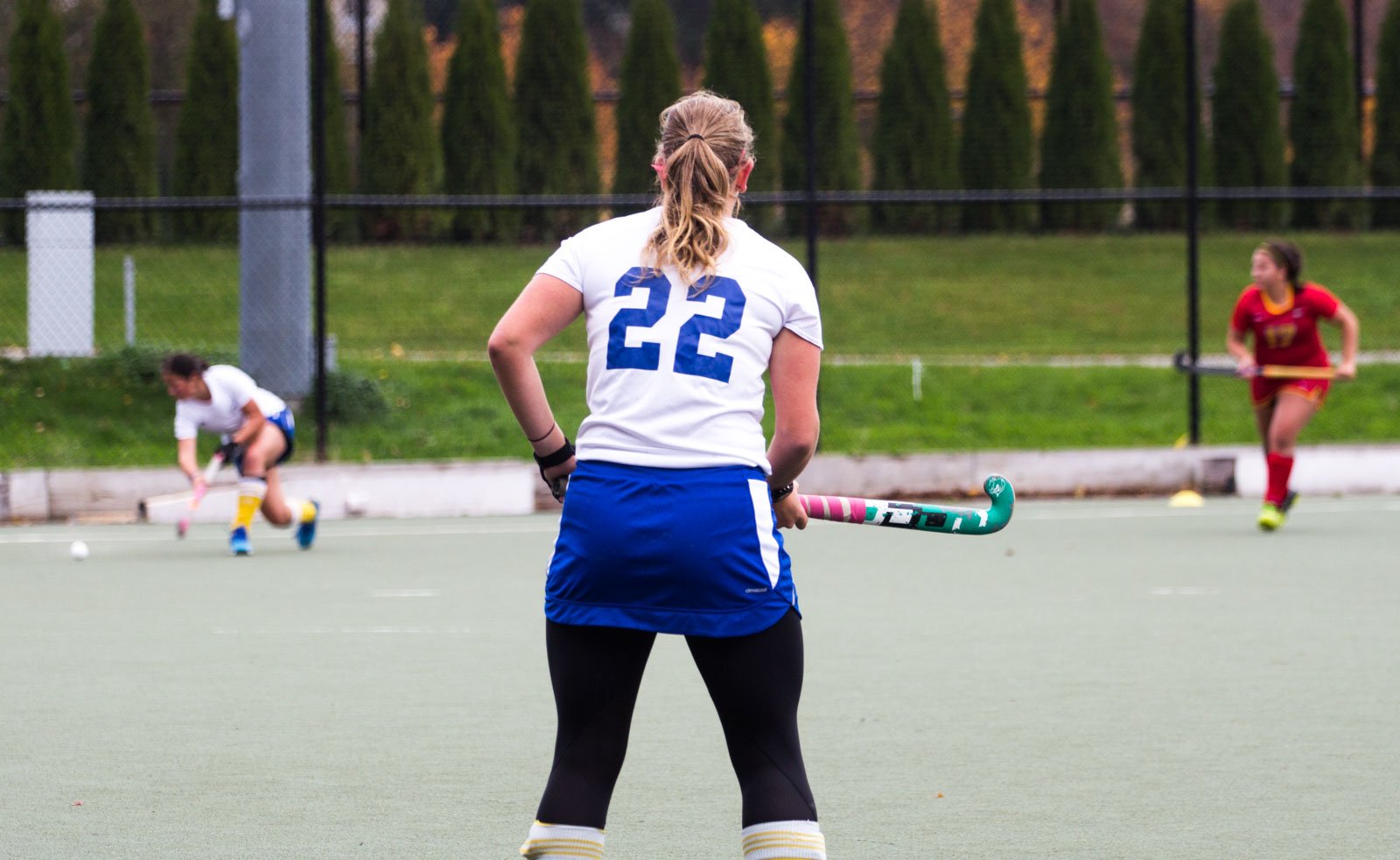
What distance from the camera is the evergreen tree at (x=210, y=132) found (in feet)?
60.0

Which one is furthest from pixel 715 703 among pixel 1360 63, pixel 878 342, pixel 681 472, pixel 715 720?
pixel 1360 63

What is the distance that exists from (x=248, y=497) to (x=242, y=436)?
34cm

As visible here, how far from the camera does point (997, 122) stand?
20047mm

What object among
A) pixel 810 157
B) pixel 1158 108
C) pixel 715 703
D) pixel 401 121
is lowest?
Result: pixel 715 703

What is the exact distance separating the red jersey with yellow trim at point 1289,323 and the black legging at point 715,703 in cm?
886

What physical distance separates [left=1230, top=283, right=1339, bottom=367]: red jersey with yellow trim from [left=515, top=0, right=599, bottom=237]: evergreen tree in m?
7.42

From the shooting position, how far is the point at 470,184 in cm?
1777

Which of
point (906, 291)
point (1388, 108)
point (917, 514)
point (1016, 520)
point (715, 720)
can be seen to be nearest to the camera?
point (917, 514)

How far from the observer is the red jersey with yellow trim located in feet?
38.5

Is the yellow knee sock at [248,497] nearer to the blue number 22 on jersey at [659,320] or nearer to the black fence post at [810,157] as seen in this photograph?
the black fence post at [810,157]

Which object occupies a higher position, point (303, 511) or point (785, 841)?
point (785, 841)

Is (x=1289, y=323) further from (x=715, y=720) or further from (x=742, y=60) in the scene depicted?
(x=742, y=60)

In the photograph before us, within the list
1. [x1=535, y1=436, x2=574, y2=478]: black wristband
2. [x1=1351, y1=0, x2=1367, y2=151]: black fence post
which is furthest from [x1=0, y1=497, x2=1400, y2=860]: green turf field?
[x1=1351, y1=0, x2=1367, y2=151]: black fence post

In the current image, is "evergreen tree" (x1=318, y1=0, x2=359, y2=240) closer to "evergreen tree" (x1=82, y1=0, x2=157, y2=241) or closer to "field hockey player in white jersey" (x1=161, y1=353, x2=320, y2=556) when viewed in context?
"evergreen tree" (x1=82, y1=0, x2=157, y2=241)
